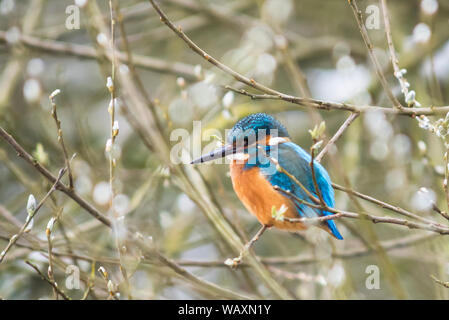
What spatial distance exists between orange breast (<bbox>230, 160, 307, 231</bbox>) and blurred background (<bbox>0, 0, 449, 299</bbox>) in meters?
0.18

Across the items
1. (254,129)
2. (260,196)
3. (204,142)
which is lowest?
(260,196)

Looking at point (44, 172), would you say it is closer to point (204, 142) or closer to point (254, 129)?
point (254, 129)

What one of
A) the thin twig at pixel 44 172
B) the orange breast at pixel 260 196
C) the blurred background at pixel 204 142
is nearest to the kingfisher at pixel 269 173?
the orange breast at pixel 260 196

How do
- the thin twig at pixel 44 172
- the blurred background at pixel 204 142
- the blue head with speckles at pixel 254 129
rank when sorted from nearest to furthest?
1. the thin twig at pixel 44 172
2. the blue head with speckles at pixel 254 129
3. the blurred background at pixel 204 142

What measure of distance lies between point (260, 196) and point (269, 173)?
6 cm

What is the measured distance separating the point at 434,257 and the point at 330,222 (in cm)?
114

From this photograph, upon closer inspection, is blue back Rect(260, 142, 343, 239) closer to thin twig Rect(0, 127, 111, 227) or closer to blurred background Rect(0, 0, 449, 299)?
blurred background Rect(0, 0, 449, 299)

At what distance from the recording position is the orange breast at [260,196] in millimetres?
1370

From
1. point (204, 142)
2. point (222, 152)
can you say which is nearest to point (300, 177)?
point (222, 152)

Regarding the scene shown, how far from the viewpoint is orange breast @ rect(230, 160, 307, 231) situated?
53.9 inches

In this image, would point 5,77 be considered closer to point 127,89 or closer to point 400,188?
point 127,89

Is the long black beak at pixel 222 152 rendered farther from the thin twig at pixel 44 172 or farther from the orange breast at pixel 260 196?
the thin twig at pixel 44 172

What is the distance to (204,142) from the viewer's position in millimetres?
2594

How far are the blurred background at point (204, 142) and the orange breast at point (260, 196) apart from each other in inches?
7.2
